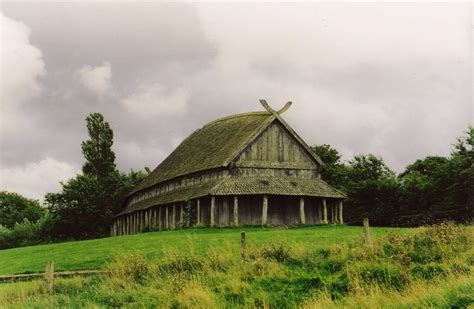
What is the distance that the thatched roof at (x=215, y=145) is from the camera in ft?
143

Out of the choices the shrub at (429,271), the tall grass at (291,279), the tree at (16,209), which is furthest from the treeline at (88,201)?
the shrub at (429,271)

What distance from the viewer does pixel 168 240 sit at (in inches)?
1052

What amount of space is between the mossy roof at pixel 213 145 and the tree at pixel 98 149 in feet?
21.2

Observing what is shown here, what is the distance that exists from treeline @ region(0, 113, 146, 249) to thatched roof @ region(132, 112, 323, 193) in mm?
5665

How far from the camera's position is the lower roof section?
40.1 metres

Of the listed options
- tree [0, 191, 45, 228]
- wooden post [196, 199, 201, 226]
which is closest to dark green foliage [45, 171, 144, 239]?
wooden post [196, 199, 201, 226]

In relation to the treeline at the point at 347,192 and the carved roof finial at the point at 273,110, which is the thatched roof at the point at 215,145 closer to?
the carved roof finial at the point at 273,110

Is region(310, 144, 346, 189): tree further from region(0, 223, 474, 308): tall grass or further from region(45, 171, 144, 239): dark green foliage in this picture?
region(0, 223, 474, 308): tall grass

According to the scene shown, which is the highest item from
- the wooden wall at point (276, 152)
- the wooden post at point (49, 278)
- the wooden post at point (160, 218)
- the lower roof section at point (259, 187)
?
the wooden wall at point (276, 152)

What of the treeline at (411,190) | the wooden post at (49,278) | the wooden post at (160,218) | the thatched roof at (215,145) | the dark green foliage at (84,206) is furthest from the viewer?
the dark green foliage at (84,206)

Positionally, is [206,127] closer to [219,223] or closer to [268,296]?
[219,223]

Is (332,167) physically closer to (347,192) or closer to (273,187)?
(347,192)

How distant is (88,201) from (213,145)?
703 inches

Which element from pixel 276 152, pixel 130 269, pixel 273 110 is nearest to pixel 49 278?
pixel 130 269
